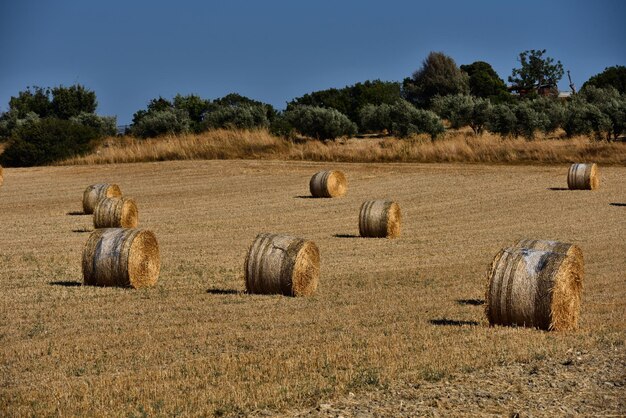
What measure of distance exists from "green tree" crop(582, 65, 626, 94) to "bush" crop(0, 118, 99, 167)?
193 feet

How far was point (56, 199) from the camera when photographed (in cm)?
3675

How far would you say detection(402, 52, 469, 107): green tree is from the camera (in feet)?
338

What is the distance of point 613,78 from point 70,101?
170ft

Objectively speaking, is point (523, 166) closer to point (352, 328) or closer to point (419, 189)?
point (419, 189)

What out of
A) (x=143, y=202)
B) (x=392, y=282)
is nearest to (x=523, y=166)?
(x=143, y=202)

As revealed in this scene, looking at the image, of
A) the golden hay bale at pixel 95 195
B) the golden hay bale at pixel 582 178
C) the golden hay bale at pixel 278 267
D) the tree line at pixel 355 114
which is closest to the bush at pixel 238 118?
A: the tree line at pixel 355 114

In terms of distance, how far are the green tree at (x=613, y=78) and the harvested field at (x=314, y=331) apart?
6908cm

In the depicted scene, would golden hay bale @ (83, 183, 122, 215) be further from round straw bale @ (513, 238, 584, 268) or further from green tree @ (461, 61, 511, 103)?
green tree @ (461, 61, 511, 103)

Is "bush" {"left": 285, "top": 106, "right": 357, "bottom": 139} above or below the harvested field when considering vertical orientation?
above

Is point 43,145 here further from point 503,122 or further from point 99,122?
point 503,122

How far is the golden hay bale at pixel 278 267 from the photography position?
16.0m

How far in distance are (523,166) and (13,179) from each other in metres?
22.9

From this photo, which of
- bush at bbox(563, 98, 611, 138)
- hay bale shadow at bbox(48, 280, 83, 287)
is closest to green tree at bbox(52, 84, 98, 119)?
bush at bbox(563, 98, 611, 138)

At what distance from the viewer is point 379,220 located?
25234mm
